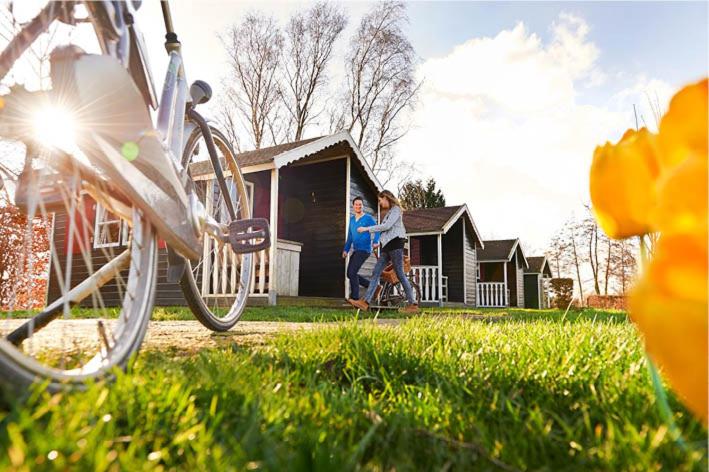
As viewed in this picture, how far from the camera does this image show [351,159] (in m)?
12.8

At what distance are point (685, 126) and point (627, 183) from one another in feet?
0.27

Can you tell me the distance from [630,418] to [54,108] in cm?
170

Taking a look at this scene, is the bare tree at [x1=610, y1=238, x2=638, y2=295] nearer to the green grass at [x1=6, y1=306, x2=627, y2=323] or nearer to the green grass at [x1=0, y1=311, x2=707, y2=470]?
the green grass at [x1=0, y1=311, x2=707, y2=470]

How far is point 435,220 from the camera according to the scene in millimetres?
20125

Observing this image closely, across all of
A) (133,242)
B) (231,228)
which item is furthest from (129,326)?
(231,228)

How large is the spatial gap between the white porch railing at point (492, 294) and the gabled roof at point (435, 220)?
11.0ft

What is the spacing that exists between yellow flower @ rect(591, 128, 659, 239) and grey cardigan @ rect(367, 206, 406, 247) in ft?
24.1

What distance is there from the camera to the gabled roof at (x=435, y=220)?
19250 mm

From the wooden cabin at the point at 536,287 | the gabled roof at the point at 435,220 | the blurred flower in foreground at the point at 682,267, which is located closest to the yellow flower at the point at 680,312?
the blurred flower in foreground at the point at 682,267

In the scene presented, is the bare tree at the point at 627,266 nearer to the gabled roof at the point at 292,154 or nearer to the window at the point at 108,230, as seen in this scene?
the window at the point at 108,230

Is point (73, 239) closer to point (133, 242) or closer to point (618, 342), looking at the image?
point (133, 242)

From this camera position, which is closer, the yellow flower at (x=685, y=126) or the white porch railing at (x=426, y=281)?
the yellow flower at (x=685, y=126)

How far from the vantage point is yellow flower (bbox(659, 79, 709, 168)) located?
0.54m

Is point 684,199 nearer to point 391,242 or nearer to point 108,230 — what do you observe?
point 108,230
